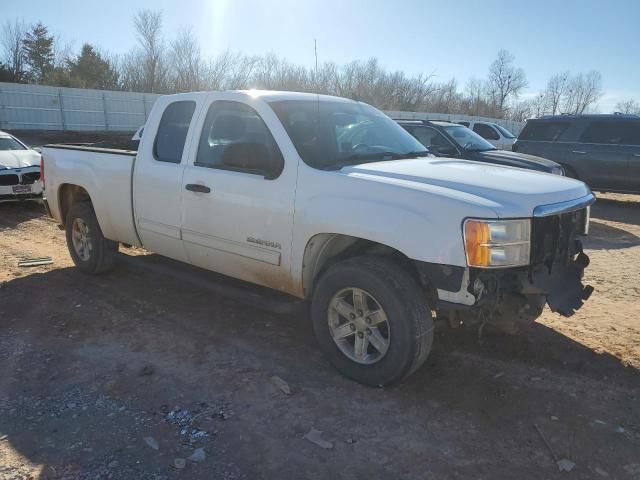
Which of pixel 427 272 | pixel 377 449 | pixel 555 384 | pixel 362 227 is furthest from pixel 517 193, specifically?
pixel 377 449

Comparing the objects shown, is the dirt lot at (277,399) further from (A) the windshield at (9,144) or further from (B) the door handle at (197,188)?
(A) the windshield at (9,144)

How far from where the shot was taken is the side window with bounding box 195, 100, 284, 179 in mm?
4031

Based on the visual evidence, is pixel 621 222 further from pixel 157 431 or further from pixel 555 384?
pixel 157 431

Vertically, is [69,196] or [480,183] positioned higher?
[480,183]

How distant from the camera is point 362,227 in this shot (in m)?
3.49

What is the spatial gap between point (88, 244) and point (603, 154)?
1092cm

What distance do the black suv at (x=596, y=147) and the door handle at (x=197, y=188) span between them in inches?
414

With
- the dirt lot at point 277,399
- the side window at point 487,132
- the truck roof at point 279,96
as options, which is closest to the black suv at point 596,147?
the side window at point 487,132

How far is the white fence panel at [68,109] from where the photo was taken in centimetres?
2867

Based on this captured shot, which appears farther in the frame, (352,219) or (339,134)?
(339,134)

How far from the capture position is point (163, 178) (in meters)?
4.82

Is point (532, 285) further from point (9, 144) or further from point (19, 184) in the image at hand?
point (9, 144)

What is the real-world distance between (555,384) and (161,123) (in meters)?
4.01

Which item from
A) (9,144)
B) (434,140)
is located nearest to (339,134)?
(434,140)
